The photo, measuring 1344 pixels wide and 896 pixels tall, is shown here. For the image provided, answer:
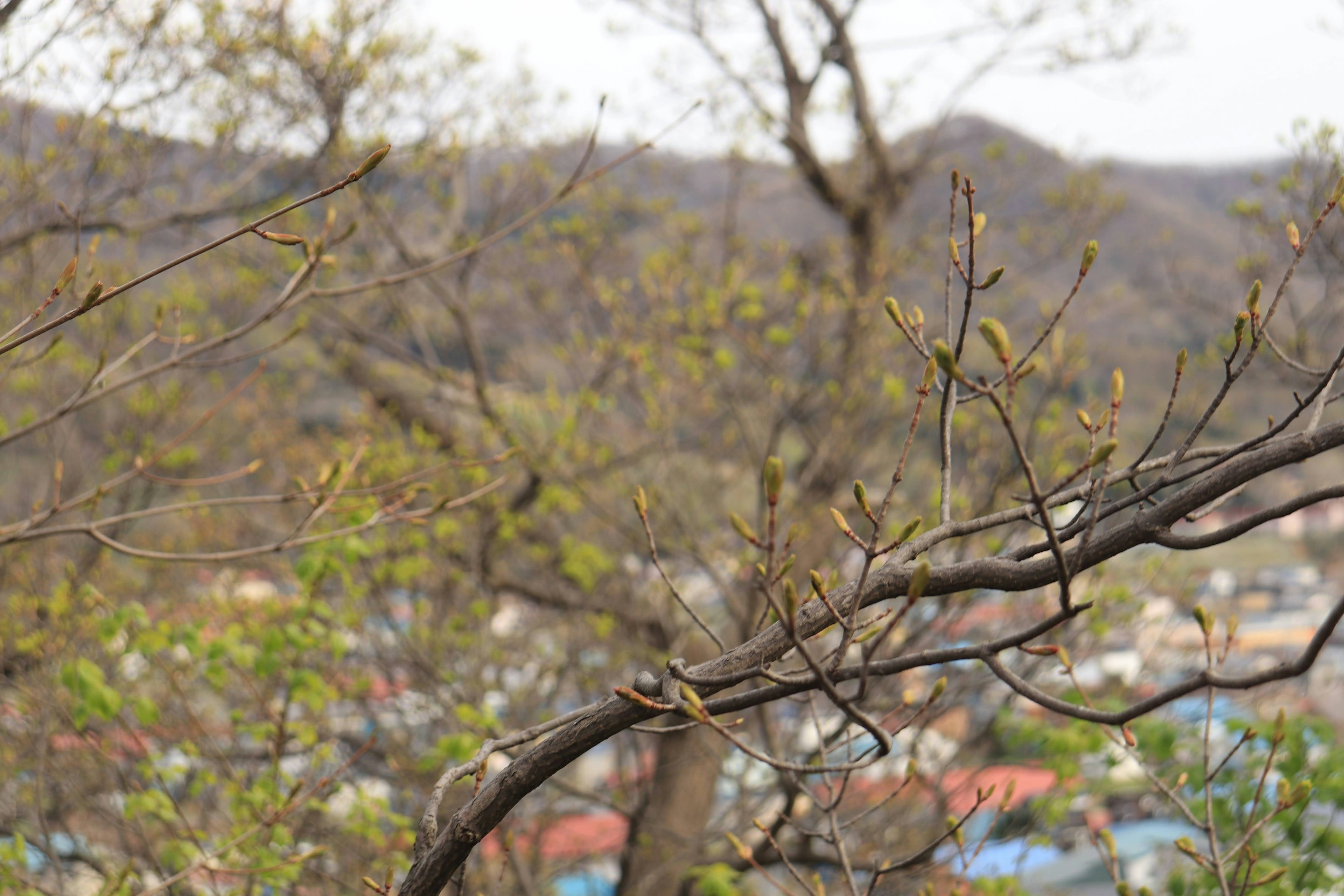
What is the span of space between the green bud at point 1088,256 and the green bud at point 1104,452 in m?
0.24

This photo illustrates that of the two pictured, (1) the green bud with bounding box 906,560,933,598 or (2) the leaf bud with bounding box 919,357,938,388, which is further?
(2) the leaf bud with bounding box 919,357,938,388

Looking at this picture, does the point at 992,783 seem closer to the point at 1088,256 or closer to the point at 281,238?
the point at 1088,256

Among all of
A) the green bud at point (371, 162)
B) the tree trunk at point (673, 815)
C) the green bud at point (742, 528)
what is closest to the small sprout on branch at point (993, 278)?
the green bud at point (742, 528)

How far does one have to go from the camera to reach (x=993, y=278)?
1126 mm

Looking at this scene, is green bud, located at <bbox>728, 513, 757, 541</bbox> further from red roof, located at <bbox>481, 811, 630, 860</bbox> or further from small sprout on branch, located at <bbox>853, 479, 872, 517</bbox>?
red roof, located at <bbox>481, 811, 630, 860</bbox>

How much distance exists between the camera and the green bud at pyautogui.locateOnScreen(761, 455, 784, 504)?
0.79 metres

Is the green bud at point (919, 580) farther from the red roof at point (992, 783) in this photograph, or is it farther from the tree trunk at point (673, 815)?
the tree trunk at point (673, 815)

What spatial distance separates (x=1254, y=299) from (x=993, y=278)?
0.30m

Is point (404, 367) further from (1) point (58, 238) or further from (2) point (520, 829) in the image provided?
(2) point (520, 829)

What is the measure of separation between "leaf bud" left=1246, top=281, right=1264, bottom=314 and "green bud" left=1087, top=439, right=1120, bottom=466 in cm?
27

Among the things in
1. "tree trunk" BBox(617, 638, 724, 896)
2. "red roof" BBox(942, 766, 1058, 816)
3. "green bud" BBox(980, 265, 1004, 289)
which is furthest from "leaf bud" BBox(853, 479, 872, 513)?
"tree trunk" BBox(617, 638, 724, 896)

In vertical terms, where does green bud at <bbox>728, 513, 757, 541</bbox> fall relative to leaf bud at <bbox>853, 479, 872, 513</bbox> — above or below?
below

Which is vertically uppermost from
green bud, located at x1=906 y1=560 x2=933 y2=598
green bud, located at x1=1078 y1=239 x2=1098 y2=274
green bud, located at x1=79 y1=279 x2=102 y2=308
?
green bud, located at x1=1078 y1=239 x2=1098 y2=274

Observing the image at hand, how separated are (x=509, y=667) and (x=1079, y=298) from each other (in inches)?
252
